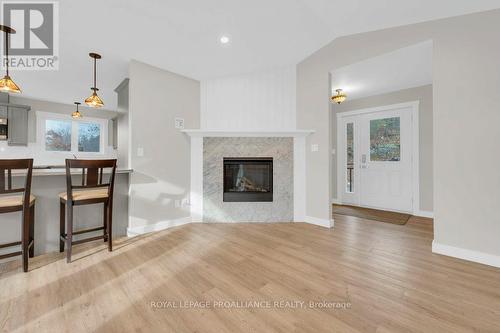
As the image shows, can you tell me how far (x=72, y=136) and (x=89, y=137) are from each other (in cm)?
37

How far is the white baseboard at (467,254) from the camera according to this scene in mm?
2070

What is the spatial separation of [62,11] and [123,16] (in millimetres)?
561

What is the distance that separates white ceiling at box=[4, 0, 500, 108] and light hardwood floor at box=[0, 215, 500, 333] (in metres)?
2.52

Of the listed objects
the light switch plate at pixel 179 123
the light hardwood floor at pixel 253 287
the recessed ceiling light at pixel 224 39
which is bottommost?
the light hardwood floor at pixel 253 287

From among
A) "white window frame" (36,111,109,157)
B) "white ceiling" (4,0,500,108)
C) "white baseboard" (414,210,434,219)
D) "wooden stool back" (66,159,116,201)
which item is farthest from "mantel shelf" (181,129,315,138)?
"white window frame" (36,111,109,157)

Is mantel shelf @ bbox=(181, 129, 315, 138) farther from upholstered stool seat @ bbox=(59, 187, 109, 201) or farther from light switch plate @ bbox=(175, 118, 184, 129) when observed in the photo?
upholstered stool seat @ bbox=(59, 187, 109, 201)

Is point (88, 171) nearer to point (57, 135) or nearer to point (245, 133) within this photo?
point (245, 133)

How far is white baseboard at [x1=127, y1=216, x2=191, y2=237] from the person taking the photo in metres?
2.94

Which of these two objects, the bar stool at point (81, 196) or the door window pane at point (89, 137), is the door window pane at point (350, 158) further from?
the door window pane at point (89, 137)

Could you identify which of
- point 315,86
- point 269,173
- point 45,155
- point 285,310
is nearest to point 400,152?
point 315,86

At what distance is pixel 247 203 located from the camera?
3.61m

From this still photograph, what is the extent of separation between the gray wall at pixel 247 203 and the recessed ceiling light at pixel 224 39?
142 cm

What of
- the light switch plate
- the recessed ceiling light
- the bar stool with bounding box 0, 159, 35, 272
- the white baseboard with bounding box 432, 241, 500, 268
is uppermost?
the recessed ceiling light

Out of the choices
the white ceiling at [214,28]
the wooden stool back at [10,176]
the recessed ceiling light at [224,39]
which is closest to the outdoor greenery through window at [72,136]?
the white ceiling at [214,28]
